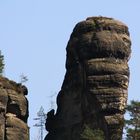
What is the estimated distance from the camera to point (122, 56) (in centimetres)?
9012

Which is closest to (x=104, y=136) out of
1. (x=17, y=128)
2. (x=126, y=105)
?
(x=126, y=105)

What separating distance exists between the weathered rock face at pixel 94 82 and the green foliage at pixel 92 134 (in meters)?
1.73

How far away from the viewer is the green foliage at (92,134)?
79.7 meters

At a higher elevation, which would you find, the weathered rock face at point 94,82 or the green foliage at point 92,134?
the weathered rock face at point 94,82

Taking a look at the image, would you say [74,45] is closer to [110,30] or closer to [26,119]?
[110,30]

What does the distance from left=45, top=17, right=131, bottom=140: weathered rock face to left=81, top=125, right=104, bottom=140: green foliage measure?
1.73m

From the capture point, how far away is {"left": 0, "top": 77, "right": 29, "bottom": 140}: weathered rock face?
284ft

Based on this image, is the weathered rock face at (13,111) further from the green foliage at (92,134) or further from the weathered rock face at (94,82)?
the green foliage at (92,134)

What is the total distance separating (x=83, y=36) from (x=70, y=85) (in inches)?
233

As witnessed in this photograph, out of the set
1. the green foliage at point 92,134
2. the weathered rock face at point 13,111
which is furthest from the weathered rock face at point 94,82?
the weathered rock face at point 13,111

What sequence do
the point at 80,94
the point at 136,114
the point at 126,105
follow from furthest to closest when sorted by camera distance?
the point at 80,94
the point at 126,105
the point at 136,114

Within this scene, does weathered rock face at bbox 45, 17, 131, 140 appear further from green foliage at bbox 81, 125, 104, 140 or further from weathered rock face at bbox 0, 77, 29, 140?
weathered rock face at bbox 0, 77, 29, 140

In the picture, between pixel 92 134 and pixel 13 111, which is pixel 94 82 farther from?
pixel 13 111

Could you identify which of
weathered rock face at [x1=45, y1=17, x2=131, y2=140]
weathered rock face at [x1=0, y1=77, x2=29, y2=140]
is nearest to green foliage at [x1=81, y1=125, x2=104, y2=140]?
weathered rock face at [x1=45, y1=17, x2=131, y2=140]
